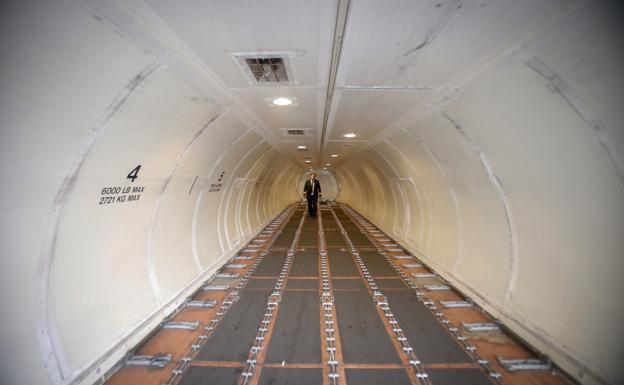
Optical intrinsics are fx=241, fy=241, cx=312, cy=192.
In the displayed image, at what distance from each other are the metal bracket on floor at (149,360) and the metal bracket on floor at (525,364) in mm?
5011

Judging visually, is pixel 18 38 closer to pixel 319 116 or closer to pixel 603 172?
pixel 319 116

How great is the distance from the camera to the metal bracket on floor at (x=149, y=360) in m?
3.56

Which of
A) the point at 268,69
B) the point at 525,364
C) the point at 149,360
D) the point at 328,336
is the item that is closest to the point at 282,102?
the point at 268,69

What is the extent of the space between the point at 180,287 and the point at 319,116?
197 inches

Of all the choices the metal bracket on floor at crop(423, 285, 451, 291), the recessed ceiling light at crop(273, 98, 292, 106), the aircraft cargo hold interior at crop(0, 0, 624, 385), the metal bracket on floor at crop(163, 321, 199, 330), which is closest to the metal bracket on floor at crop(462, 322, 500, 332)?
the aircraft cargo hold interior at crop(0, 0, 624, 385)

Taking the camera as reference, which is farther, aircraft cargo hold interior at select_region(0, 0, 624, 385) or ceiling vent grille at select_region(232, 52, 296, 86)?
ceiling vent grille at select_region(232, 52, 296, 86)

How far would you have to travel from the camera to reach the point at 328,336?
4164 mm

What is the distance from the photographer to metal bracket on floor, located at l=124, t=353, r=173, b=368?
3.56m

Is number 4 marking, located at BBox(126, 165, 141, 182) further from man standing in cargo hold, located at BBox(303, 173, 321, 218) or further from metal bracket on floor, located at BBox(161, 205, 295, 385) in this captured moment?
man standing in cargo hold, located at BBox(303, 173, 321, 218)

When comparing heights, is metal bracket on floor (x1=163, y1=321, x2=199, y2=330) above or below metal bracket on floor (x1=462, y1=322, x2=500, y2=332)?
below

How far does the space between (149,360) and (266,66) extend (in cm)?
466

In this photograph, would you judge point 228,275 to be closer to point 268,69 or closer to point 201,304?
point 201,304

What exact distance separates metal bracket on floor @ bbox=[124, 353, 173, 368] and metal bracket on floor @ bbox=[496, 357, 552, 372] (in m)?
5.01

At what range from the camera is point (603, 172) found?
2.69m
